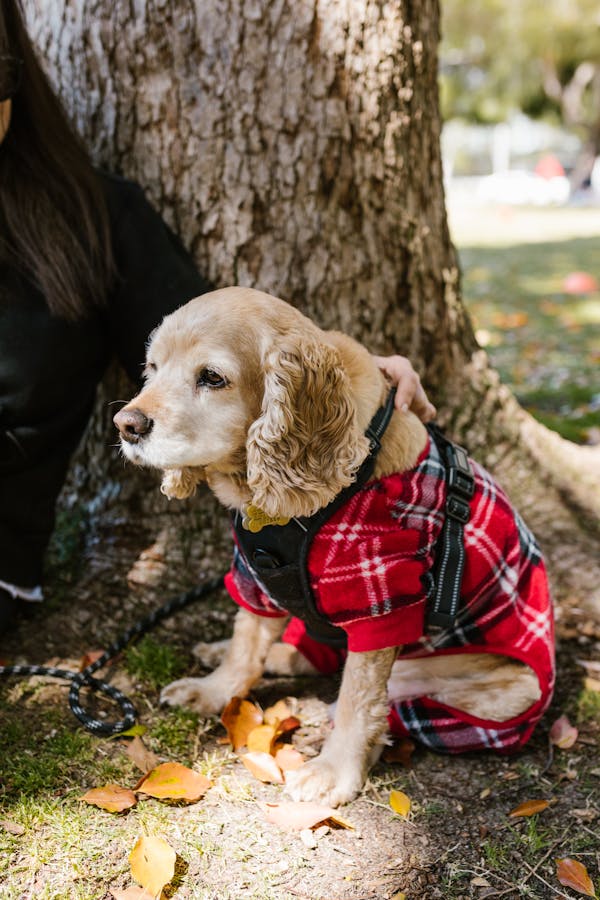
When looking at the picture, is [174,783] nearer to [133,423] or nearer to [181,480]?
[181,480]

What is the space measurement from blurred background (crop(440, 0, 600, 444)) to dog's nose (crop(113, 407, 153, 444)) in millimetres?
3636

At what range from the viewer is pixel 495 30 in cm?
3675

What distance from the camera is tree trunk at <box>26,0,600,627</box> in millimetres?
3025

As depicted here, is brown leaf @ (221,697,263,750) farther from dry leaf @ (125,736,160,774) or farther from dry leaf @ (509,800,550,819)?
dry leaf @ (509,800,550,819)

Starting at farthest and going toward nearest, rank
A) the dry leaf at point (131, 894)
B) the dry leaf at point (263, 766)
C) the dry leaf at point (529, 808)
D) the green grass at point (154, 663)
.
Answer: the green grass at point (154, 663) < the dry leaf at point (263, 766) < the dry leaf at point (529, 808) < the dry leaf at point (131, 894)

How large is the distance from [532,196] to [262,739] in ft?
119

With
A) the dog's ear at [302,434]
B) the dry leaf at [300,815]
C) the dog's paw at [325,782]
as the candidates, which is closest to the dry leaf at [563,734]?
the dog's paw at [325,782]

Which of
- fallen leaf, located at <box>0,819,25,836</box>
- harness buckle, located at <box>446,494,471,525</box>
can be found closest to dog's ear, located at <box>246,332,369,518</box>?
harness buckle, located at <box>446,494,471,525</box>

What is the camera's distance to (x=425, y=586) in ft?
8.50

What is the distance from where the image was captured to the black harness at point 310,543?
247cm

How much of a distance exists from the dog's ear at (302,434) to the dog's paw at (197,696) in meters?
0.96

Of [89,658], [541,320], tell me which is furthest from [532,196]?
[89,658]

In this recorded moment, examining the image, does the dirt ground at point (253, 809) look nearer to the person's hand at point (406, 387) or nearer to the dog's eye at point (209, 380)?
the person's hand at point (406, 387)

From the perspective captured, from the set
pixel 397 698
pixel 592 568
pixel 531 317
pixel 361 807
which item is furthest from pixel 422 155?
pixel 531 317
